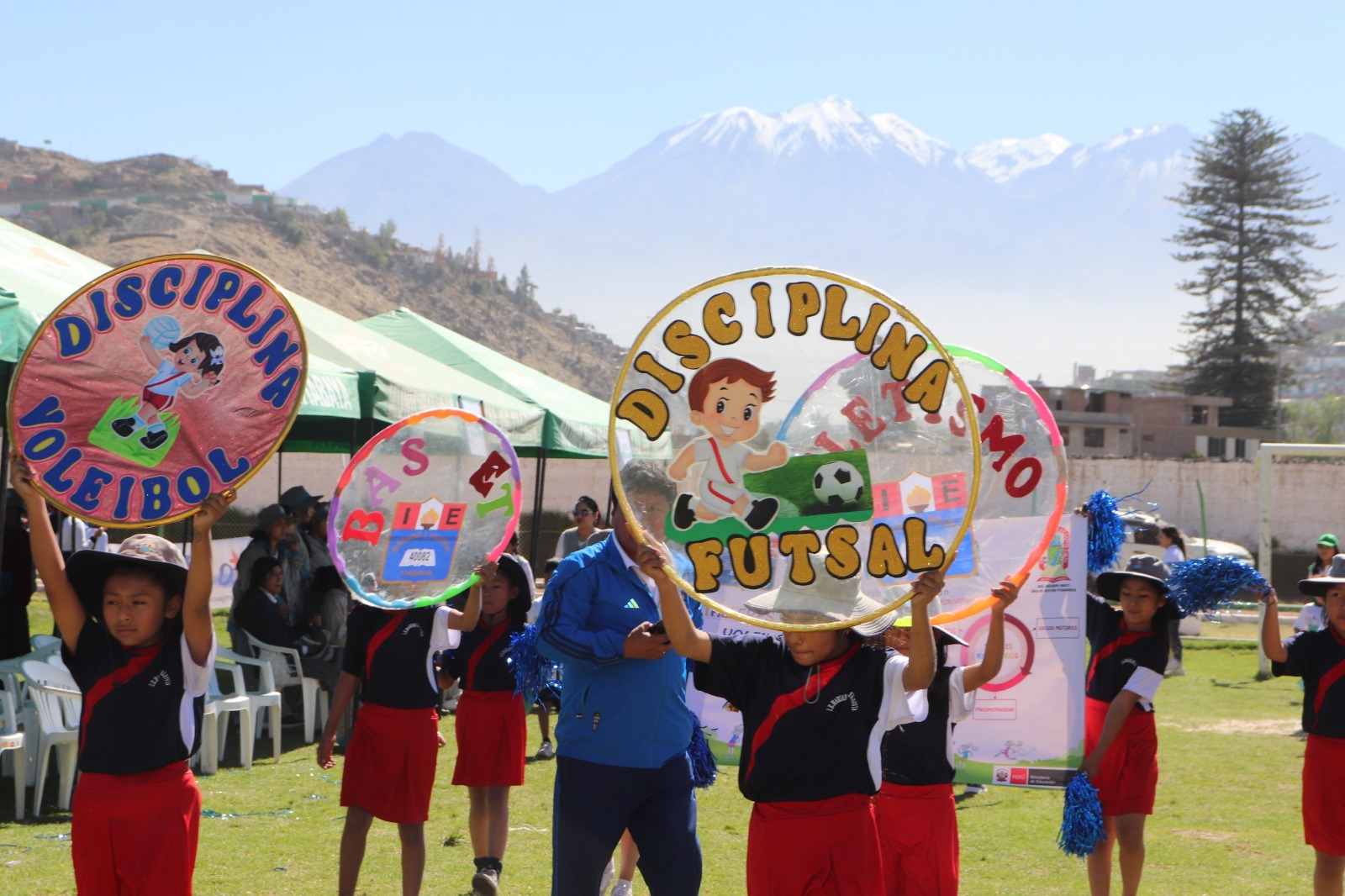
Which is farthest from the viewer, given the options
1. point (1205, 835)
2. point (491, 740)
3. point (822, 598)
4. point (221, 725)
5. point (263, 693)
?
point (263, 693)

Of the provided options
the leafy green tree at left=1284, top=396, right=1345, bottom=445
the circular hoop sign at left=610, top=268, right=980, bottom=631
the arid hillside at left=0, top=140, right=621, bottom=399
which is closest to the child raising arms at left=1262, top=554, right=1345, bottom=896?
the circular hoop sign at left=610, top=268, right=980, bottom=631

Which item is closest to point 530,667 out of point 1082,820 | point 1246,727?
point 1082,820

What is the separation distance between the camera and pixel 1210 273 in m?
64.6

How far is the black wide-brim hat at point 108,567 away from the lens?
158 inches

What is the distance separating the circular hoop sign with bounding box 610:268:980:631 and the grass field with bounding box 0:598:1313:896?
3.71 meters

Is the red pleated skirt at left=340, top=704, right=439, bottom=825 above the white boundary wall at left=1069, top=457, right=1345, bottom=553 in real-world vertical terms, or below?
below


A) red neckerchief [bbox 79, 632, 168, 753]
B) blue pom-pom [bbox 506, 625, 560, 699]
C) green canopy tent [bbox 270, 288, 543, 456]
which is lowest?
blue pom-pom [bbox 506, 625, 560, 699]

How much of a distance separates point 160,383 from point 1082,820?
164 inches

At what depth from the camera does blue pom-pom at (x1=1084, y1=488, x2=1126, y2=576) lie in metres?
5.92

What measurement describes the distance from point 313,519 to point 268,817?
4443mm

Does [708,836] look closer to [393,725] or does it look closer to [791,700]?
[393,725]

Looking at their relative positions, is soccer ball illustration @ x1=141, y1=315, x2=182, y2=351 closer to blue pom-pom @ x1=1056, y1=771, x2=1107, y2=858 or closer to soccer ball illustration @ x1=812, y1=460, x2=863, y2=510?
soccer ball illustration @ x1=812, y1=460, x2=863, y2=510

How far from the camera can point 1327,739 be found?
5.63 meters

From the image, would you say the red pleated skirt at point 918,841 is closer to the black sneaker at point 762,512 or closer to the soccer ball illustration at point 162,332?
the black sneaker at point 762,512
